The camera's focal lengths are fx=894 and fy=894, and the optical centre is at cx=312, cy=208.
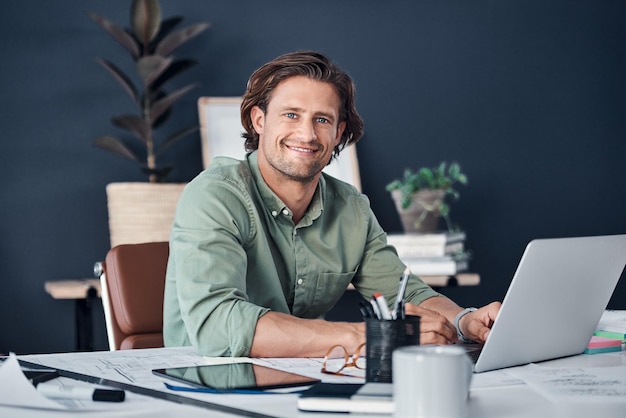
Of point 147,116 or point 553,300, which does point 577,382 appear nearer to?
point 553,300

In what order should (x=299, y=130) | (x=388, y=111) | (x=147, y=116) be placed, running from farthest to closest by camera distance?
1. (x=388, y=111)
2. (x=147, y=116)
3. (x=299, y=130)

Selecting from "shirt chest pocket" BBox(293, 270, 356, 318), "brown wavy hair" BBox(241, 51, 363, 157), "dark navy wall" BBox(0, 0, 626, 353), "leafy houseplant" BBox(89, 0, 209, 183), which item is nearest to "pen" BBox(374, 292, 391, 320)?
"shirt chest pocket" BBox(293, 270, 356, 318)

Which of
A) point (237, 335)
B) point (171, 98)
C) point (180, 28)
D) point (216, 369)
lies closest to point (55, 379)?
point (216, 369)

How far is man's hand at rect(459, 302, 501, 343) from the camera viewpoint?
1.71m

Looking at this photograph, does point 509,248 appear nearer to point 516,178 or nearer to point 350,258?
point 516,178

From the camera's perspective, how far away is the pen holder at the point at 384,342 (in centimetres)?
121

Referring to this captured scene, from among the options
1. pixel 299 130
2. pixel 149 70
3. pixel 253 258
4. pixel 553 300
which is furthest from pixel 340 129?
pixel 149 70

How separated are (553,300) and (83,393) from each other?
73cm

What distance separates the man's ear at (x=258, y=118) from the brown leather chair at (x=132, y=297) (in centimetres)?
41

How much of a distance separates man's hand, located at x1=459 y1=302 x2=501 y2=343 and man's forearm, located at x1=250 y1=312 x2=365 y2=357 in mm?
280

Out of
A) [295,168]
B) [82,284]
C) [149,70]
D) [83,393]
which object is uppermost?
[149,70]

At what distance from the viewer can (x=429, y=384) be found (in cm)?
96

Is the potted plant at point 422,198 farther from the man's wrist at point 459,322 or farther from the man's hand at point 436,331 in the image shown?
the man's hand at point 436,331

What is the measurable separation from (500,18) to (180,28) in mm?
1354
